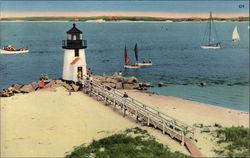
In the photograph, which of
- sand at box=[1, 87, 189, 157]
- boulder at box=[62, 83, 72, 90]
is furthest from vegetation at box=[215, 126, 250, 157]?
boulder at box=[62, 83, 72, 90]

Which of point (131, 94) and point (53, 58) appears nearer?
point (131, 94)

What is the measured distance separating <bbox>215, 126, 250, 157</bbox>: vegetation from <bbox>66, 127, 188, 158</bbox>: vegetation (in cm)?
302

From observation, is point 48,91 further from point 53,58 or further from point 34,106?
point 53,58

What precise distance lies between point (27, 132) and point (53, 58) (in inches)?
2497

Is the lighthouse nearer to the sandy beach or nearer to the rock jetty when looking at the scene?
the rock jetty

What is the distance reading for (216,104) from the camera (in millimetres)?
36375

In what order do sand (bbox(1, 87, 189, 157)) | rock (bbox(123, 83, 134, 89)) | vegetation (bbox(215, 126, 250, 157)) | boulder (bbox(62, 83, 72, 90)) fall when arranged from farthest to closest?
rock (bbox(123, 83, 134, 89)), boulder (bbox(62, 83, 72, 90)), sand (bbox(1, 87, 189, 157)), vegetation (bbox(215, 126, 250, 157))

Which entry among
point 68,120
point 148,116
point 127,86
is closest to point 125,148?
point 148,116

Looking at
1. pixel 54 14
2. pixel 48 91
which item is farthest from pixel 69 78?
pixel 54 14

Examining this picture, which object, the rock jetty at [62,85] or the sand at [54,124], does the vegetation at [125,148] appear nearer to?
the sand at [54,124]

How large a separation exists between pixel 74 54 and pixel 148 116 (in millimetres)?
15911

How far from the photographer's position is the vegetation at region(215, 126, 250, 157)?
1861 centimetres

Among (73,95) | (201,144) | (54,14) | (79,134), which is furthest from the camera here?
(54,14)

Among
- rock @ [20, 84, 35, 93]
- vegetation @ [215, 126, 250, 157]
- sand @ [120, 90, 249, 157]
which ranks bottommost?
sand @ [120, 90, 249, 157]
